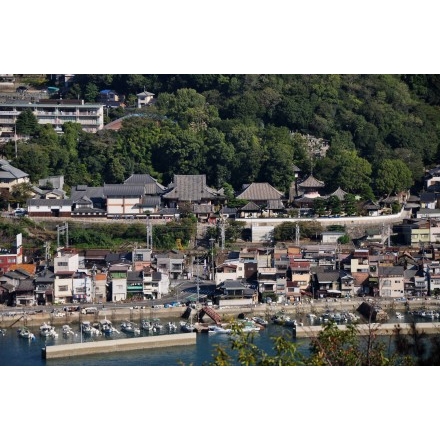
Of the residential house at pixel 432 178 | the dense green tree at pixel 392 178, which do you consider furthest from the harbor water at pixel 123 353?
the residential house at pixel 432 178

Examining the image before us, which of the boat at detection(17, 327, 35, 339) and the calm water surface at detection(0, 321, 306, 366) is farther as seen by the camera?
the boat at detection(17, 327, 35, 339)

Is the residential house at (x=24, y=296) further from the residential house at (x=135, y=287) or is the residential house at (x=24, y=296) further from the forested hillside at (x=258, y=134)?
the forested hillside at (x=258, y=134)

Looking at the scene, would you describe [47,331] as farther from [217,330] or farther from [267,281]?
[267,281]

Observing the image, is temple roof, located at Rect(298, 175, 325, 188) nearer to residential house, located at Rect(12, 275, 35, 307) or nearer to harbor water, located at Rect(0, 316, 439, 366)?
harbor water, located at Rect(0, 316, 439, 366)

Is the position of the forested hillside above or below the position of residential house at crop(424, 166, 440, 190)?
above

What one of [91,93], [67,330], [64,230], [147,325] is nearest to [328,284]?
[147,325]

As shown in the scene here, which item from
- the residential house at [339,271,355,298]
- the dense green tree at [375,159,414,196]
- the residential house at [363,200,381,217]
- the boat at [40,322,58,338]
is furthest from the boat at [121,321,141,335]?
the dense green tree at [375,159,414,196]

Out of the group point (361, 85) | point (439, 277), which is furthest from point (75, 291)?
point (361, 85)
